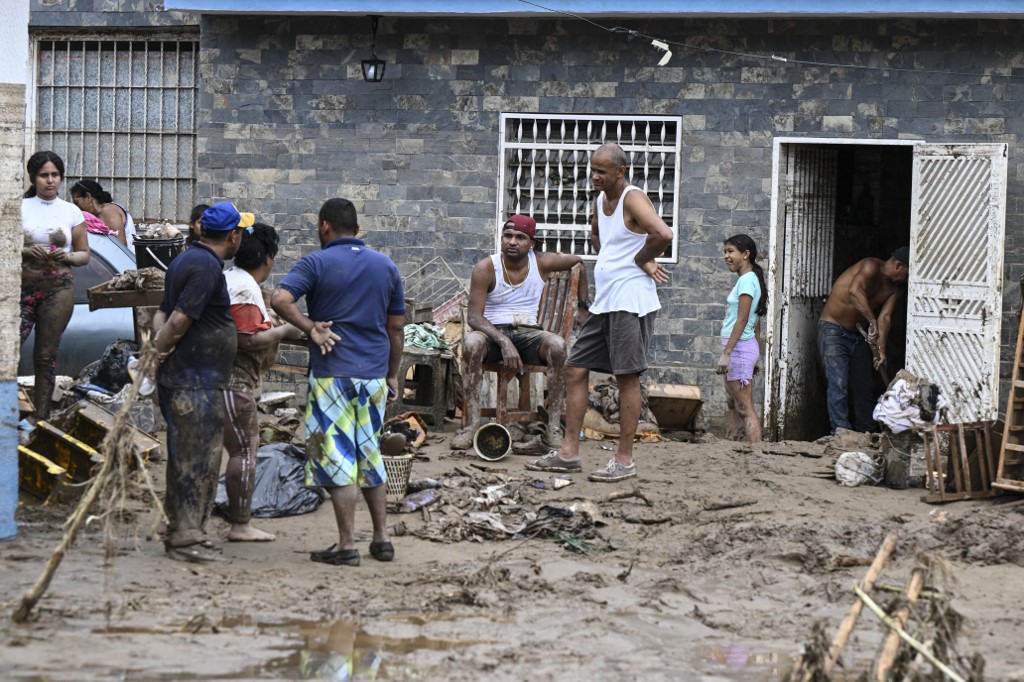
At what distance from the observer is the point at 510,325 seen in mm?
9695

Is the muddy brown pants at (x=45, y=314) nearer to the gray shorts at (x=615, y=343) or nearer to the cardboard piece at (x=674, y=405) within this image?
the gray shorts at (x=615, y=343)

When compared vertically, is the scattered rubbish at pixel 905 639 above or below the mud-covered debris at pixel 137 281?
below

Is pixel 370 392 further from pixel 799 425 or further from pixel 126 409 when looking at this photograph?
pixel 799 425

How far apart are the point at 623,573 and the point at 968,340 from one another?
603 cm

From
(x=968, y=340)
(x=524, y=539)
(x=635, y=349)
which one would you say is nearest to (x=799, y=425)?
(x=968, y=340)

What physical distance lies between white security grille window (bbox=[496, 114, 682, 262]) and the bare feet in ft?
18.9

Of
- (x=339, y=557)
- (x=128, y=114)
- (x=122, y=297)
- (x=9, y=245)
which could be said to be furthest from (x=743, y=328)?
(x=128, y=114)

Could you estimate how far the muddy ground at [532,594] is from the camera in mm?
4969

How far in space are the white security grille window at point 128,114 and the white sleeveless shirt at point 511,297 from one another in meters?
4.59

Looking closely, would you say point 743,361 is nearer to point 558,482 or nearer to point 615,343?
point 615,343

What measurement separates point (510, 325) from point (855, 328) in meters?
3.78

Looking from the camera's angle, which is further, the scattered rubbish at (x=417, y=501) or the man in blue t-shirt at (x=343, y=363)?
the scattered rubbish at (x=417, y=501)

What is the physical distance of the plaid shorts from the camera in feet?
20.6

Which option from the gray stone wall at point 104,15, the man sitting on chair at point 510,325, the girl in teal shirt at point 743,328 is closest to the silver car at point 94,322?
the man sitting on chair at point 510,325
